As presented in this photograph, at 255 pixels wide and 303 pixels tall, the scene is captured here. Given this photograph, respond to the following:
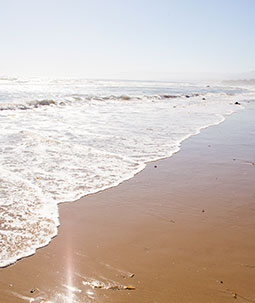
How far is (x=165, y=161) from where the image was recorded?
692 cm

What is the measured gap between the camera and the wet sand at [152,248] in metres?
2.64

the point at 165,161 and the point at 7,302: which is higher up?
the point at 165,161

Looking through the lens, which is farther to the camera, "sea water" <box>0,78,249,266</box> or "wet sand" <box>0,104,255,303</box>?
"sea water" <box>0,78,249,266</box>

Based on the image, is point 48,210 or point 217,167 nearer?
point 48,210

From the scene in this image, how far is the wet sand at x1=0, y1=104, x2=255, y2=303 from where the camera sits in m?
2.64

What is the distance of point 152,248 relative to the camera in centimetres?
335

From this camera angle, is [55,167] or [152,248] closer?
[152,248]

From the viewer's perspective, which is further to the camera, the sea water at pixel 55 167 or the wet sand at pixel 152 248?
the sea water at pixel 55 167

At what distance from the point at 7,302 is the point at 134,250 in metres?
1.36

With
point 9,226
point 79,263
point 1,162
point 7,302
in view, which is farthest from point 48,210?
point 1,162

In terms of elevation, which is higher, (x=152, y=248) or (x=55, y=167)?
(x=55, y=167)

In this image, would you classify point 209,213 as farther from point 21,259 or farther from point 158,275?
point 21,259

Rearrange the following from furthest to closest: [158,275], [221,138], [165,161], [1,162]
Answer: [221,138]
[165,161]
[1,162]
[158,275]

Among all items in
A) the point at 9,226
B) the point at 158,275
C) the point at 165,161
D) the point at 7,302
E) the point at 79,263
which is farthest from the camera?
the point at 165,161
